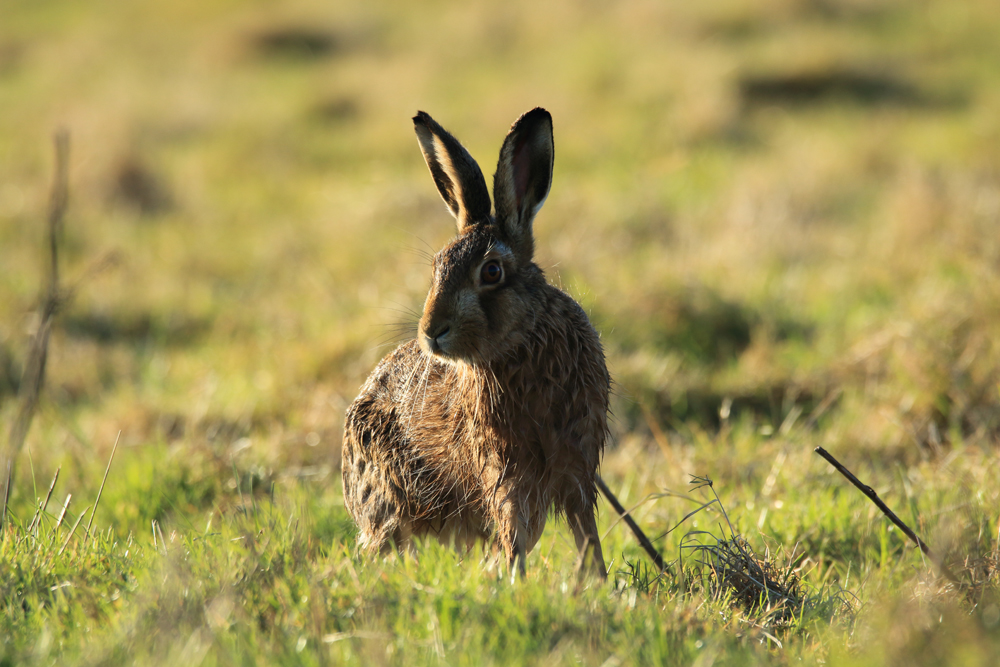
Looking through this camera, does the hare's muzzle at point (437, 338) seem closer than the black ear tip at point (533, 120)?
Yes

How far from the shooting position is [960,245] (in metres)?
6.65

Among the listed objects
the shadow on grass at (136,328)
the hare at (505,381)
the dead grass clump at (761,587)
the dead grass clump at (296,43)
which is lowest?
the dead grass clump at (761,587)

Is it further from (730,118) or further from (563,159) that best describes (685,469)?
(730,118)

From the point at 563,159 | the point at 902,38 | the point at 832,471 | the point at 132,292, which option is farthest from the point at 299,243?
the point at 902,38

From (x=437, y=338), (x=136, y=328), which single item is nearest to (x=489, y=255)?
(x=437, y=338)

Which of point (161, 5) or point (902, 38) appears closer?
point (902, 38)

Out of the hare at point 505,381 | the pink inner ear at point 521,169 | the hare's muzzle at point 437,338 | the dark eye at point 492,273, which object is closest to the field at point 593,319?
the hare at point 505,381

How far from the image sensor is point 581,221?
8336 mm

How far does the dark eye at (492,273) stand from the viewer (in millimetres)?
3330

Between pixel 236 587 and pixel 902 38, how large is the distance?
1489cm

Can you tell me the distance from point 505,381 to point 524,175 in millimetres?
779

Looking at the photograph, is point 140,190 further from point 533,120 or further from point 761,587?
point 761,587

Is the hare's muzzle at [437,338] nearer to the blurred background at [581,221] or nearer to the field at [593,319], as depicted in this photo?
the field at [593,319]

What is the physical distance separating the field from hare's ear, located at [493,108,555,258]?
0.78 meters
